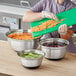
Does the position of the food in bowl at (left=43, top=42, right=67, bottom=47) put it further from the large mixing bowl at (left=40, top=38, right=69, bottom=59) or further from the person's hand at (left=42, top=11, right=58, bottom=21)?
the person's hand at (left=42, top=11, right=58, bottom=21)

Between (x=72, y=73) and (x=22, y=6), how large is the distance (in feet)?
7.66

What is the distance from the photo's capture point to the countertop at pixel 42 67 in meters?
2.38

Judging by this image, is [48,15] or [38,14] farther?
[38,14]

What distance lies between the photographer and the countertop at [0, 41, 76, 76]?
238 centimetres

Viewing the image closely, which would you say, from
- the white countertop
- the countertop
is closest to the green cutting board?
the countertop

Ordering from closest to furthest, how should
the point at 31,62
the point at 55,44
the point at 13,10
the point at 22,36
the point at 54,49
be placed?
the point at 31,62, the point at 54,49, the point at 55,44, the point at 22,36, the point at 13,10

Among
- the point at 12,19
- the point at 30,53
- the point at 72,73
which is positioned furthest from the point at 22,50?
the point at 12,19

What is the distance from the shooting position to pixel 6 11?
438 centimetres

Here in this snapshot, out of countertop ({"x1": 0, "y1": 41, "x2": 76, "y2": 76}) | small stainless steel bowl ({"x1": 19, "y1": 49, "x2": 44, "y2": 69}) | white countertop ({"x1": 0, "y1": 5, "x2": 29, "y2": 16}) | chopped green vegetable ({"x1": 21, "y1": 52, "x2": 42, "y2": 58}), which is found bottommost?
countertop ({"x1": 0, "y1": 41, "x2": 76, "y2": 76})

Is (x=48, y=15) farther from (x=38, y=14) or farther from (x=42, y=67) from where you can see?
(x=42, y=67)

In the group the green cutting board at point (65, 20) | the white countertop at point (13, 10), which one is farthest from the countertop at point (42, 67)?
the white countertop at point (13, 10)

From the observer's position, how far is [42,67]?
2.49m

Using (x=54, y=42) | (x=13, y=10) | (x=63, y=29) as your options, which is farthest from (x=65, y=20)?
(x=13, y=10)

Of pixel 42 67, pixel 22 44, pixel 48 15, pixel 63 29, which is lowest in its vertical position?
pixel 42 67
